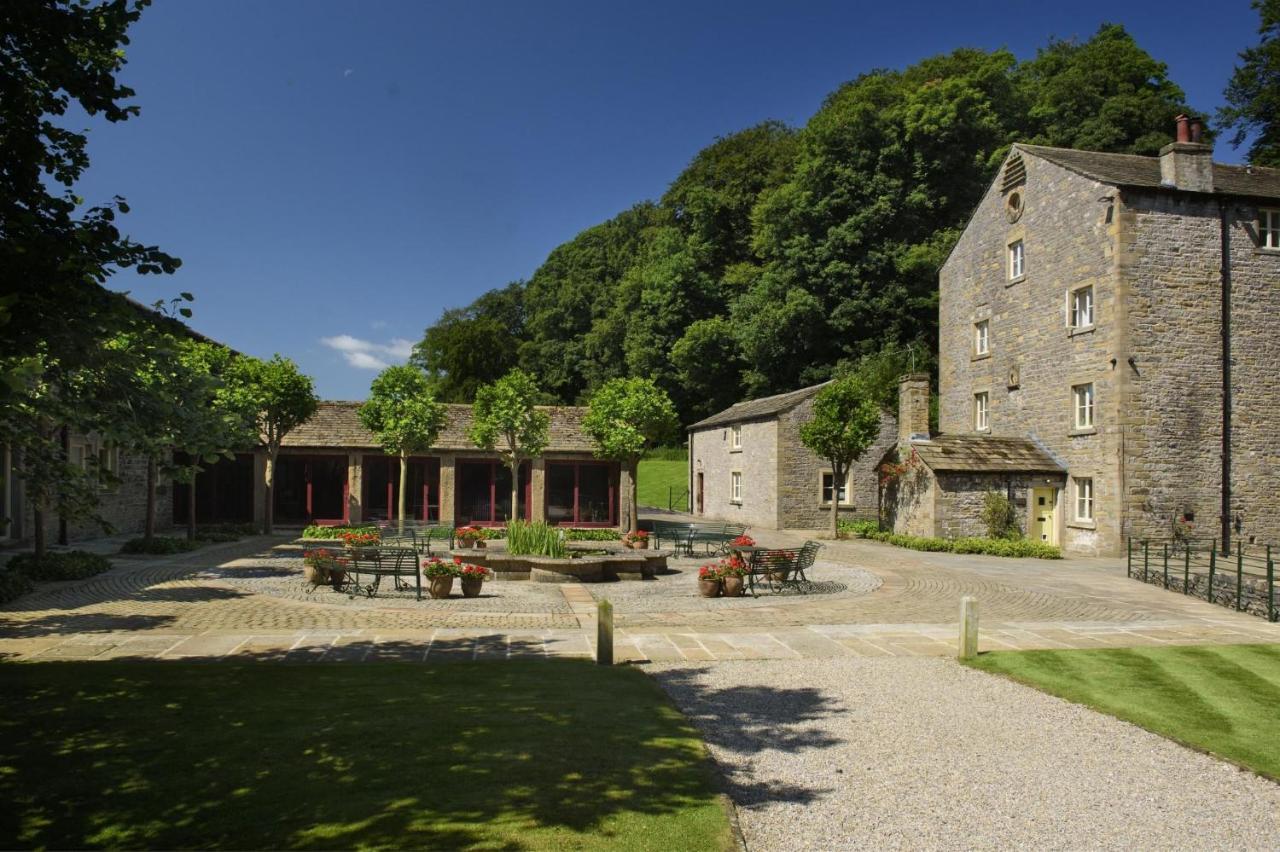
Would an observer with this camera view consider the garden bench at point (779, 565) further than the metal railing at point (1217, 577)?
Yes

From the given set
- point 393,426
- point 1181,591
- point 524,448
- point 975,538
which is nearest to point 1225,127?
point 975,538

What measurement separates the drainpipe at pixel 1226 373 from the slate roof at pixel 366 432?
68.0ft

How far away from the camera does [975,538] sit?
25812mm

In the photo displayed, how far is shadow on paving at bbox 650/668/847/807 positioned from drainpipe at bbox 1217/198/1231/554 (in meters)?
21.3

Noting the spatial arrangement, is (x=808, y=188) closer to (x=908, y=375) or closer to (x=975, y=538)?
(x=908, y=375)

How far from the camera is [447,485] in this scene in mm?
32094

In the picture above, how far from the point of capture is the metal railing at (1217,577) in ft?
49.2

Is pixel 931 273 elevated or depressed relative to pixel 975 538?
elevated

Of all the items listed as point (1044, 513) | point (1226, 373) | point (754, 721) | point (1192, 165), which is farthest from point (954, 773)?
point (1192, 165)

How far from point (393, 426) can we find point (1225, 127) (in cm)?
4336

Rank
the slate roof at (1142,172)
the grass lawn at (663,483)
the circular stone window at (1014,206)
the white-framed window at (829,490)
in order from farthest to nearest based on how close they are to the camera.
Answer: the grass lawn at (663,483) < the white-framed window at (829,490) < the circular stone window at (1014,206) < the slate roof at (1142,172)

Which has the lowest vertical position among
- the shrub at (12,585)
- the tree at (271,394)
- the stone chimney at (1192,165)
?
the shrub at (12,585)

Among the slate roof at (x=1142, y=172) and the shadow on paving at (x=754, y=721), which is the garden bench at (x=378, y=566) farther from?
the slate roof at (x=1142, y=172)

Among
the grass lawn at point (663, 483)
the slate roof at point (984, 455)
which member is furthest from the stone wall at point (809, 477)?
the grass lawn at point (663, 483)
